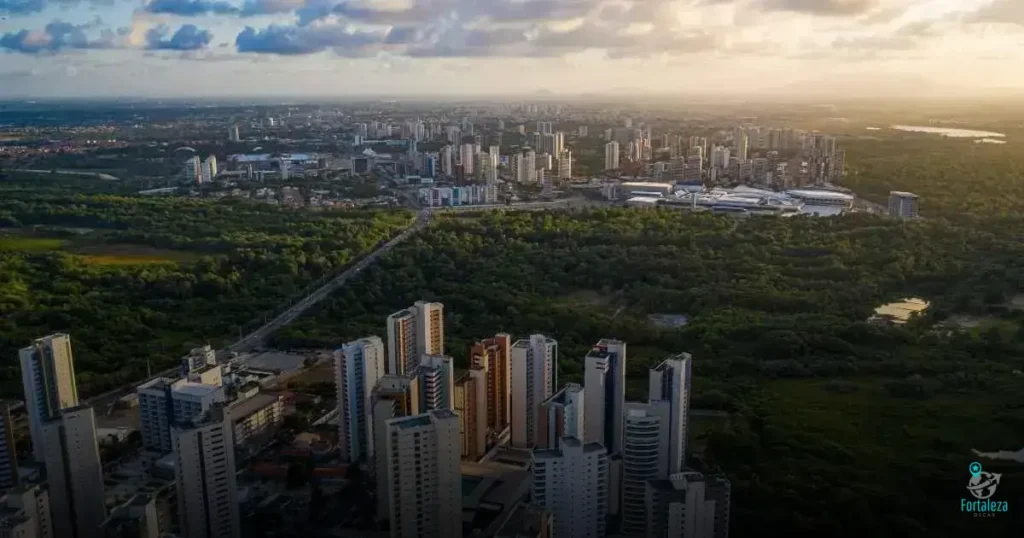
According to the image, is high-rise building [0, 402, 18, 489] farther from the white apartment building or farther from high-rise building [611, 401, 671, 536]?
the white apartment building

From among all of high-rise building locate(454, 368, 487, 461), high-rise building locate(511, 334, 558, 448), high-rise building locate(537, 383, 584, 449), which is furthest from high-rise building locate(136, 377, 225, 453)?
high-rise building locate(537, 383, 584, 449)

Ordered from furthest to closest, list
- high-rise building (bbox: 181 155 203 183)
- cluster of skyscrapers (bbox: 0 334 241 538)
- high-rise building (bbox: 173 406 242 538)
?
high-rise building (bbox: 181 155 203 183)
high-rise building (bbox: 173 406 242 538)
cluster of skyscrapers (bbox: 0 334 241 538)

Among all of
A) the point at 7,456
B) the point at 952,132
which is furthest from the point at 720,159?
the point at 7,456

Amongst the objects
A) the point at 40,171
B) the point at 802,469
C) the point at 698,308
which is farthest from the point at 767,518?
the point at 40,171

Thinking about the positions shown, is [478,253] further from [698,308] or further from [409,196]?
[409,196]

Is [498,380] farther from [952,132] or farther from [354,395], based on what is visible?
[952,132]

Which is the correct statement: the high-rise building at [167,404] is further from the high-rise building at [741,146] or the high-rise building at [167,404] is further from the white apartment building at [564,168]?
the high-rise building at [741,146]

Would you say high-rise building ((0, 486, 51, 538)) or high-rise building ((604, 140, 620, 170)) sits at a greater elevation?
high-rise building ((604, 140, 620, 170))
